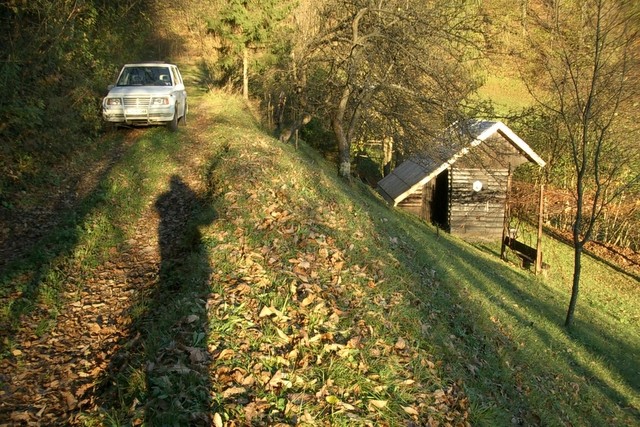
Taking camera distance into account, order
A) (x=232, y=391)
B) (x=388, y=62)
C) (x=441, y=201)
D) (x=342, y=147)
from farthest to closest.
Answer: (x=441, y=201) → (x=342, y=147) → (x=388, y=62) → (x=232, y=391)

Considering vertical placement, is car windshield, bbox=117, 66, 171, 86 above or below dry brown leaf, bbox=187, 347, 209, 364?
above

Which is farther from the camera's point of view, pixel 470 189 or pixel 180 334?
pixel 470 189

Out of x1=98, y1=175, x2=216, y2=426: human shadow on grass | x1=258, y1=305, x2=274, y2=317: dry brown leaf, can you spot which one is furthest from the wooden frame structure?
x1=258, y1=305, x2=274, y2=317: dry brown leaf

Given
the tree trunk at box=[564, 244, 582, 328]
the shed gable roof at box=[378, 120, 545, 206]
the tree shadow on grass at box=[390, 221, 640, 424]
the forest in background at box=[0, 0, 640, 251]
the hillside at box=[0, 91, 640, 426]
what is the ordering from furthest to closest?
the shed gable roof at box=[378, 120, 545, 206] → the tree trunk at box=[564, 244, 582, 328] → the forest in background at box=[0, 0, 640, 251] → the tree shadow on grass at box=[390, 221, 640, 424] → the hillside at box=[0, 91, 640, 426]

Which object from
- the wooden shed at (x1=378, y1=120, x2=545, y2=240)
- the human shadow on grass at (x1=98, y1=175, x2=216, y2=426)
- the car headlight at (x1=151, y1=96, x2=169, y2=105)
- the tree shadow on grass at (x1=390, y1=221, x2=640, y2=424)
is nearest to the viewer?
the human shadow on grass at (x1=98, y1=175, x2=216, y2=426)

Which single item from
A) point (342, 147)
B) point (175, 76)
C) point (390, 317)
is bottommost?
point (390, 317)

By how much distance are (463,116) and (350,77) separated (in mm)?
3820

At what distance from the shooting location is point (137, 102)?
12.9 meters

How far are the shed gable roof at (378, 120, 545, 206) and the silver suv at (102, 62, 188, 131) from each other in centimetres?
860

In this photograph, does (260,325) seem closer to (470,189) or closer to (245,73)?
(470,189)

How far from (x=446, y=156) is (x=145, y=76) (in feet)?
34.9

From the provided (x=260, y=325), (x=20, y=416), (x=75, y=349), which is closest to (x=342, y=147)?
(x=260, y=325)

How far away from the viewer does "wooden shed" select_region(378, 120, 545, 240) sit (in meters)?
20.9

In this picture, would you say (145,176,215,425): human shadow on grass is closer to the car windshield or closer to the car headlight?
the car headlight
